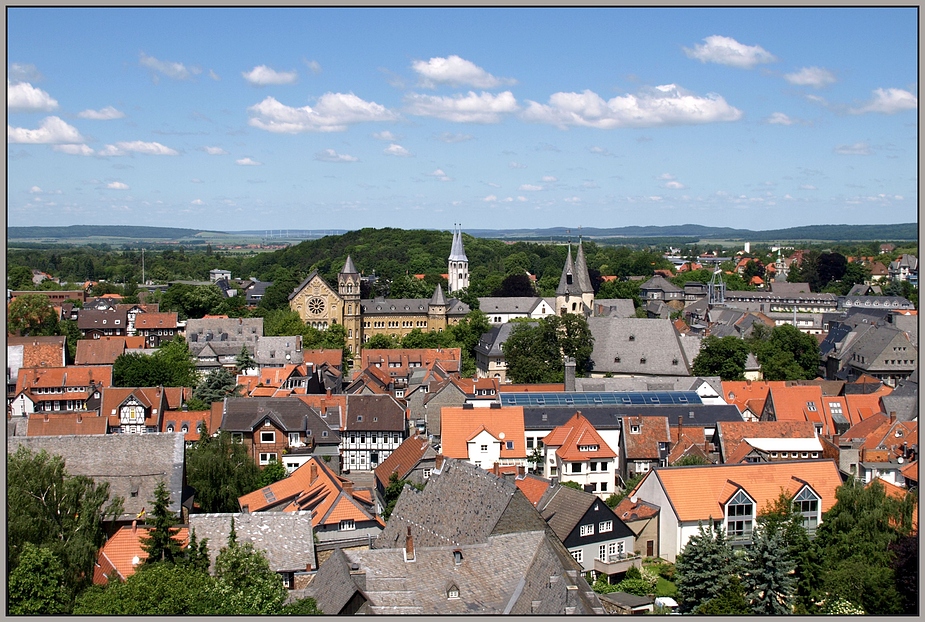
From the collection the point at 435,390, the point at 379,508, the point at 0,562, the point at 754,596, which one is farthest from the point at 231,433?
the point at 754,596

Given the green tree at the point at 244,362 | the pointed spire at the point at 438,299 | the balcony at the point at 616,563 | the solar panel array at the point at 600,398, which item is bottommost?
the balcony at the point at 616,563

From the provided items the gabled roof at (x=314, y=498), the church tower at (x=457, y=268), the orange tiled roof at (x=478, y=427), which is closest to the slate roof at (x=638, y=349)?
the orange tiled roof at (x=478, y=427)

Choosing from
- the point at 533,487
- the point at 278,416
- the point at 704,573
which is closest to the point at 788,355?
the point at 278,416

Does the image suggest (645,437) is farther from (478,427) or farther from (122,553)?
(122,553)

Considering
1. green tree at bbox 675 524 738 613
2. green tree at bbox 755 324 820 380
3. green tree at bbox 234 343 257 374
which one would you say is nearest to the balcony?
green tree at bbox 675 524 738 613

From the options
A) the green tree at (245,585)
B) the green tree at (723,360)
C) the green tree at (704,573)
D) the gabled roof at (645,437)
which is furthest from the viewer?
the green tree at (723,360)

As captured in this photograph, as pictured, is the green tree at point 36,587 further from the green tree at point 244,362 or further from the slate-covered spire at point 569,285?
the slate-covered spire at point 569,285

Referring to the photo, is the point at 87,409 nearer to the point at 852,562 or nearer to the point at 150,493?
the point at 150,493

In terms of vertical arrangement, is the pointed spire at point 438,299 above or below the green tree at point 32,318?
above
